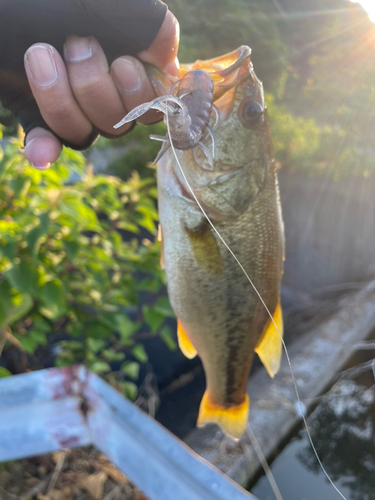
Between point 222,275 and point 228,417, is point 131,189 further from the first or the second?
point 228,417

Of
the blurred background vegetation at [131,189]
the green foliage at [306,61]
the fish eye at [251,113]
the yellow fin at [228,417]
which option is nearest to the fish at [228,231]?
the fish eye at [251,113]

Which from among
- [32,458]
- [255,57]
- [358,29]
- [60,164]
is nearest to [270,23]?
[255,57]

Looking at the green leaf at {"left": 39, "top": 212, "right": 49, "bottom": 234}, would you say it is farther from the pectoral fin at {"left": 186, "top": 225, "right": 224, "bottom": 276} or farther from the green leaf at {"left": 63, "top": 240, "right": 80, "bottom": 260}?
the pectoral fin at {"left": 186, "top": 225, "right": 224, "bottom": 276}

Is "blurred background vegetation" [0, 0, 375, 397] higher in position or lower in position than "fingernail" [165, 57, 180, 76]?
lower

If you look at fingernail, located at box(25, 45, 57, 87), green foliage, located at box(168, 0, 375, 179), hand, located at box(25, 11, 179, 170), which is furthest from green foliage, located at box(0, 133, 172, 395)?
green foliage, located at box(168, 0, 375, 179)

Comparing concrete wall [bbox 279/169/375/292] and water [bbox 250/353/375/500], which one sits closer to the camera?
water [bbox 250/353/375/500]

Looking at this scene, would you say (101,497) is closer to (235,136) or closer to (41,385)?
(41,385)
